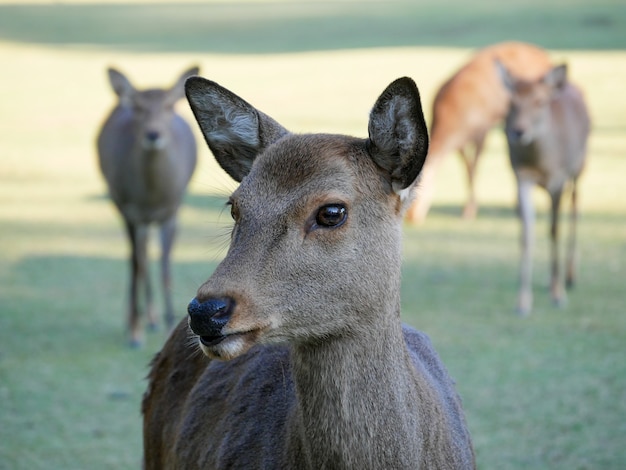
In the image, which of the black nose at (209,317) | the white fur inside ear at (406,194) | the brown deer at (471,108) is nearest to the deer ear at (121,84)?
the brown deer at (471,108)

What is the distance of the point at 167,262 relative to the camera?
8.00 metres

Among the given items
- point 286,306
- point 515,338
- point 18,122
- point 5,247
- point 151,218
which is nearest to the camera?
point 286,306

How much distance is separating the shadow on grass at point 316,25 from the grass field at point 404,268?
54cm

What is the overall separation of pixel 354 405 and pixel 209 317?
0.54 m

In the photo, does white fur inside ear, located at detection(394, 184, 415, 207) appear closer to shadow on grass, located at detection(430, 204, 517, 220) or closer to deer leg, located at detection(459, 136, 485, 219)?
deer leg, located at detection(459, 136, 485, 219)

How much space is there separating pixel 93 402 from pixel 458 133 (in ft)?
20.4

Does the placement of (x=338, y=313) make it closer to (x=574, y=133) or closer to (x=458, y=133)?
(x=574, y=133)

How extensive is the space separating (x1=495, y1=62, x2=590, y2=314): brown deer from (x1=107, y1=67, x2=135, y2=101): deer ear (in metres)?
3.16

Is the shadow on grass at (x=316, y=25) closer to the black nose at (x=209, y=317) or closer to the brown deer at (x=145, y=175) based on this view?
the brown deer at (x=145, y=175)

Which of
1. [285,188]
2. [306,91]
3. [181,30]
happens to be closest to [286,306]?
[285,188]

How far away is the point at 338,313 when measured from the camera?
286 centimetres

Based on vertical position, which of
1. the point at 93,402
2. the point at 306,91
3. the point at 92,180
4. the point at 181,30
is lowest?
the point at 93,402

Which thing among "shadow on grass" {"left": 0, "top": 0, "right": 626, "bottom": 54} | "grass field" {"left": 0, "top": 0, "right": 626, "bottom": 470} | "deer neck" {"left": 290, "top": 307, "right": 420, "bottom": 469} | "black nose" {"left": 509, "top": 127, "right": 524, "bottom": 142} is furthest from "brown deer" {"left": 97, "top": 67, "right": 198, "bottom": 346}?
"shadow on grass" {"left": 0, "top": 0, "right": 626, "bottom": 54}

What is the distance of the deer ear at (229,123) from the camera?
320 centimetres
